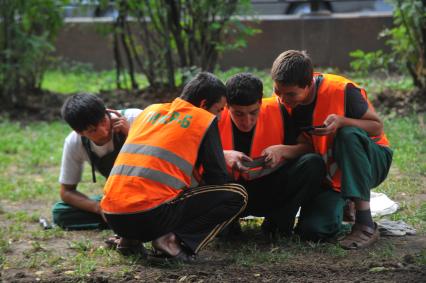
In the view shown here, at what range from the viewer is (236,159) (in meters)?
4.01

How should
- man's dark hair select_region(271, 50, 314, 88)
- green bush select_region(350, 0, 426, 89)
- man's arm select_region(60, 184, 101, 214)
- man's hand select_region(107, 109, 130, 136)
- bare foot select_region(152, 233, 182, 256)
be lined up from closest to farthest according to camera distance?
bare foot select_region(152, 233, 182, 256)
man's dark hair select_region(271, 50, 314, 88)
man's hand select_region(107, 109, 130, 136)
man's arm select_region(60, 184, 101, 214)
green bush select_region(350, 0, 426, 89)

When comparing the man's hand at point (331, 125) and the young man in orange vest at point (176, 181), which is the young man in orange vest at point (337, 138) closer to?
the man's hand at point (331, 125)

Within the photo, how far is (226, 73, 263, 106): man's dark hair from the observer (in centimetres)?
393

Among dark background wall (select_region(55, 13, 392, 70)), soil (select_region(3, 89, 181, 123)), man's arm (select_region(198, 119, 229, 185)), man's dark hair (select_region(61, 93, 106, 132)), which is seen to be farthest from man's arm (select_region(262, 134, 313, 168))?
dark background wall (select_region(55, 13, 392, 70))

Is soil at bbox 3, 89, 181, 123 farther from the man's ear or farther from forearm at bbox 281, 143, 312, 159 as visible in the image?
the man's ear

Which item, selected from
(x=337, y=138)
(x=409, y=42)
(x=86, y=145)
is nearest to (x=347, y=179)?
(x=337, y=138)

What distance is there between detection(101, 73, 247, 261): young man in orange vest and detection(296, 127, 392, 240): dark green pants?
1.55 feet

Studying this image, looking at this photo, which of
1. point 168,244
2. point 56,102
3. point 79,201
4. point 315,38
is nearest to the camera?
point 168,244

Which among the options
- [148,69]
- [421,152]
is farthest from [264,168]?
[148,69]

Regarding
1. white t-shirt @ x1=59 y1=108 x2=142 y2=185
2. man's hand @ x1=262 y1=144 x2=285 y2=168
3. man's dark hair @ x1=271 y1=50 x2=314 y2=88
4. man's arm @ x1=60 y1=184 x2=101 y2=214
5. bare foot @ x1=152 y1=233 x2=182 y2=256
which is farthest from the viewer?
man's arm @ x1=60 y1=184 x2=101 y2=214

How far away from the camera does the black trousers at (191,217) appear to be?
3.72 m

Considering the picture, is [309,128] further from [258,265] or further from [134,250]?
[134,250]

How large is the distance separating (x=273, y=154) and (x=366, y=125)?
1.71 feet

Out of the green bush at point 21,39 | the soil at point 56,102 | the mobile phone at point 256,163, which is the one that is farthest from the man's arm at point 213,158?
the green bush at point 21,39
